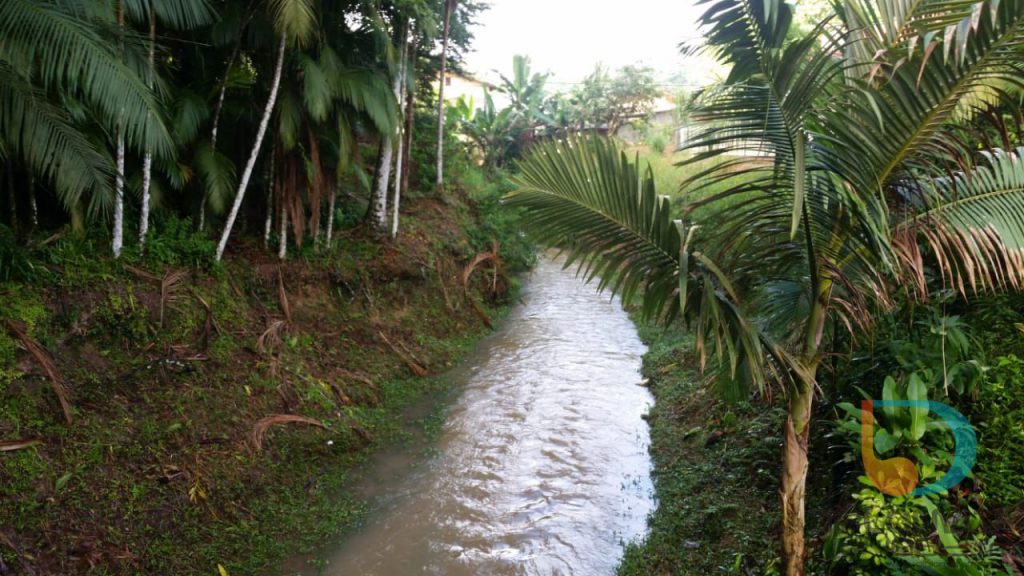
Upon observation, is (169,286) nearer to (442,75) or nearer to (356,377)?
(356,377)

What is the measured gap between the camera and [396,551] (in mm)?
5457

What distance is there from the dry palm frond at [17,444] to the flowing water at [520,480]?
8.71ft

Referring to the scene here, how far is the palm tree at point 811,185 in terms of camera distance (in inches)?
110

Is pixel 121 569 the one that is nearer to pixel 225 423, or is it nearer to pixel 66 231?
pixel 225 423

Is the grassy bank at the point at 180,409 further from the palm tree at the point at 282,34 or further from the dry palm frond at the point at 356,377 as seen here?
the palm tree at the point at 282,34

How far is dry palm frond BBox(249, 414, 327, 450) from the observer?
6297 millimetres

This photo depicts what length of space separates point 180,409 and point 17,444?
143 centimetres

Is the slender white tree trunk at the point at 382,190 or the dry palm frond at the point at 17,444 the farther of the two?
the slender white tree trunk at the point at 382,190

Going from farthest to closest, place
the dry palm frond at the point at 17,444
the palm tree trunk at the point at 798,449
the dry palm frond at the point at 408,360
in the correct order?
the dry palm frond at the point at 408,360, the dry palm frond at the point at 17,444, the palm tree trunk at the point at 798,449

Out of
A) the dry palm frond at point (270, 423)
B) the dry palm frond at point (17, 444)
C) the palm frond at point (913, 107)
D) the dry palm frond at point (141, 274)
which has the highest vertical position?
the palm frond at point (913, 107)

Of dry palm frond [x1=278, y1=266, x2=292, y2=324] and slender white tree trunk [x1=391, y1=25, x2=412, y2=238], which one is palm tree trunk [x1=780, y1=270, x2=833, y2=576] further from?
slender white tree trunk [x1=391, y1=25, x2=412, y2=238]

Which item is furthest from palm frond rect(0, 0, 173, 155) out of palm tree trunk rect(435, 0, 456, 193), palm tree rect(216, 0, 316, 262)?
palm tree trunk rect(435, 0, 456, 193)

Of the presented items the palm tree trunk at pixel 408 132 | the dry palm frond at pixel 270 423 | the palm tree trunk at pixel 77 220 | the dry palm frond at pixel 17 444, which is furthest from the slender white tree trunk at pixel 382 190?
the dry palm frond at pixel 17 444

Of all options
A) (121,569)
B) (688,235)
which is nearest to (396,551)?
(121,569)
